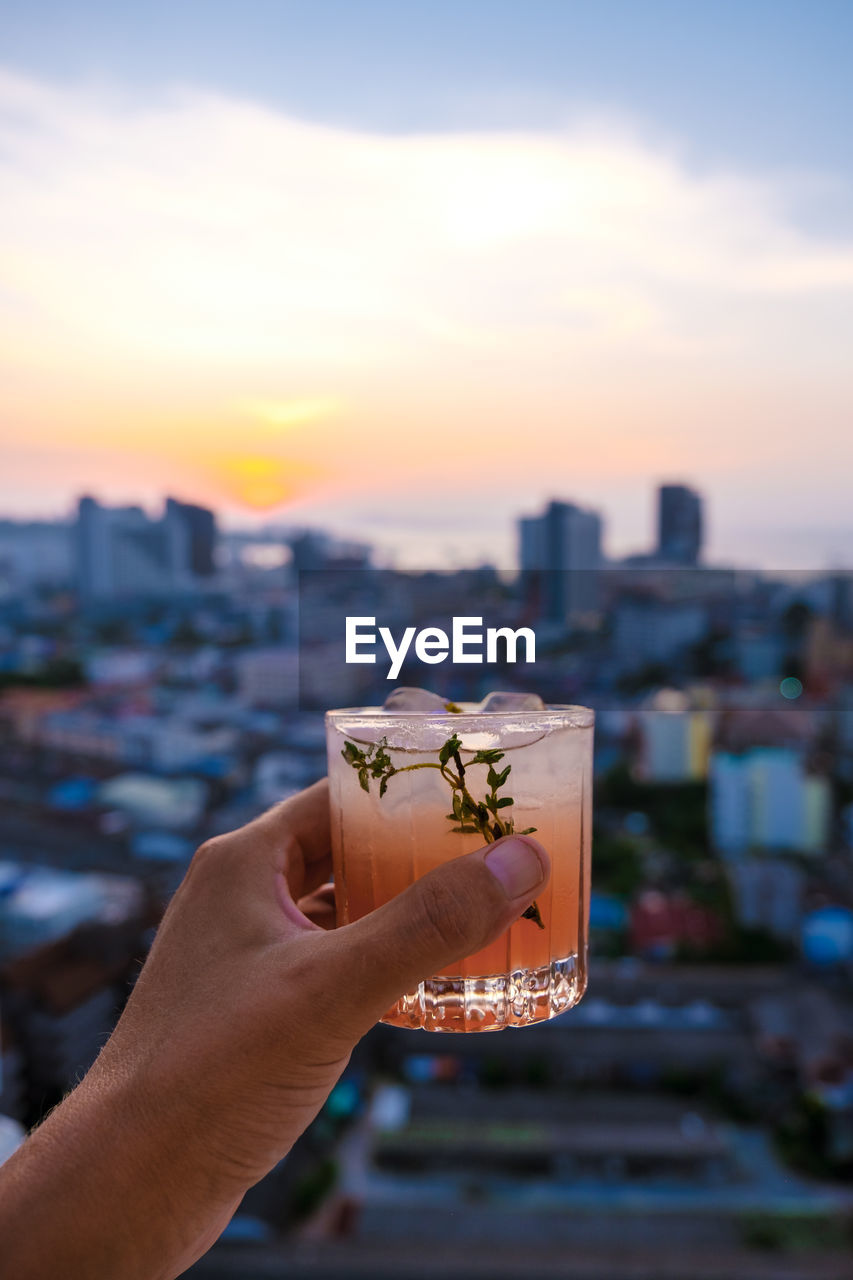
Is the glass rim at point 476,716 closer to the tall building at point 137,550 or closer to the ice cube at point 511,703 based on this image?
the ice cube at point 511,703

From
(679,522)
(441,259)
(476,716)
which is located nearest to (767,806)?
(679,522)

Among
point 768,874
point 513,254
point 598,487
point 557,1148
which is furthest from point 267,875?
point 598,487

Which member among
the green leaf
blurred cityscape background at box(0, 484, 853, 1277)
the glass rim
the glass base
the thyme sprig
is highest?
the glass rim

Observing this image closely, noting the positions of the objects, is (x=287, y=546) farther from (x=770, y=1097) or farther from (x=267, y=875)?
(x=267, y=875)

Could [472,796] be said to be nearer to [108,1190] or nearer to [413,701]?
[413,701]

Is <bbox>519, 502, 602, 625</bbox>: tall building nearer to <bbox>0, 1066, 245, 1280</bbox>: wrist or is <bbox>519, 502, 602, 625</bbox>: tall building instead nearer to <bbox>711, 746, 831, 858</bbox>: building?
<bbox>711, 746, 831, 858</bbox>: building

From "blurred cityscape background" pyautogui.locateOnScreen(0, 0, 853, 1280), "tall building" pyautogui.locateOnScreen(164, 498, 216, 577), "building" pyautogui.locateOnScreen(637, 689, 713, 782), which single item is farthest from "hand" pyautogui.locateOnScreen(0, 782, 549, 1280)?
"tall building" pyautogui.locateOnScreen(164, 498, 216, 577)
